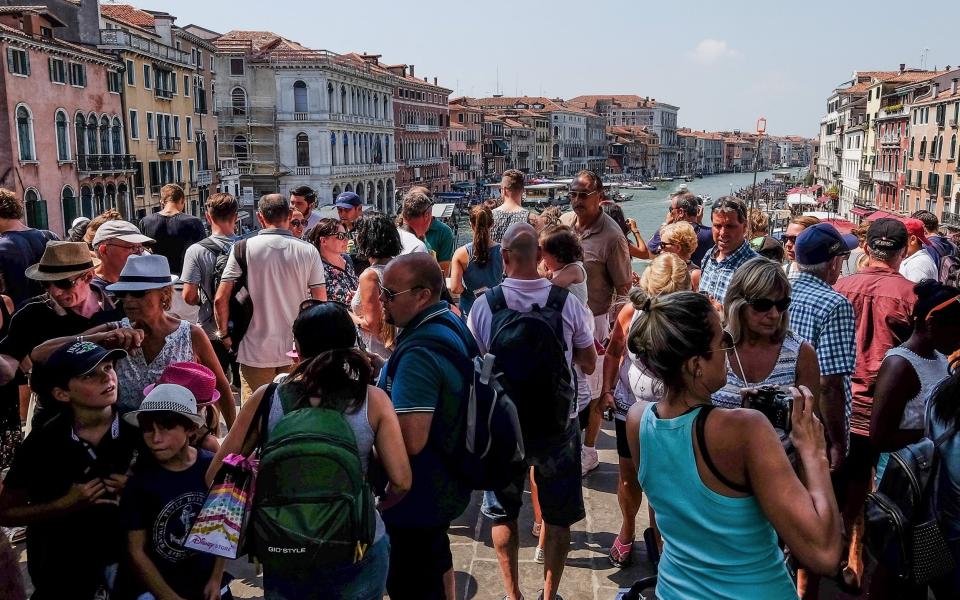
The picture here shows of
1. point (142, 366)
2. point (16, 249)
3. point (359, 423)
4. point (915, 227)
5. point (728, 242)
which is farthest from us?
point (915, 227)

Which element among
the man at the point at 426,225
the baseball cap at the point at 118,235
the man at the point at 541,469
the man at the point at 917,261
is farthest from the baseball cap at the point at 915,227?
the baseball cap at the point at 118,235

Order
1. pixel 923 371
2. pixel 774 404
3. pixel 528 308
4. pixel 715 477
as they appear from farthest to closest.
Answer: pixel 528 308 < pixel 923 371 < pixel 774 404 < pixel 715 477

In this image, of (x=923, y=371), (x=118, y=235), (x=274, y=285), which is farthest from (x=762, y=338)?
(x=118, y=235)

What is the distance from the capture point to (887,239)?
3320 mm

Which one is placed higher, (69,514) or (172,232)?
(172,232)

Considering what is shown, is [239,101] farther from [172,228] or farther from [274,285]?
[274,285]

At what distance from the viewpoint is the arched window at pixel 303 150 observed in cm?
3972

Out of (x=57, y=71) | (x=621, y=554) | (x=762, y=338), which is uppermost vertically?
(x=57, y=71)

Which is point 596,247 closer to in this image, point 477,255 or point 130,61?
point 477,255

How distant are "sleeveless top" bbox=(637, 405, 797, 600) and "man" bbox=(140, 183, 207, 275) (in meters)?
4.00

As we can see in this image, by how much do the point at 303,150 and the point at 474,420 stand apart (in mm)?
39724

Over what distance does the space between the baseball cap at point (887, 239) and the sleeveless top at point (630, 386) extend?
117cm

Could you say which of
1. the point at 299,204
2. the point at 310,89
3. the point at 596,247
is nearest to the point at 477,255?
the point at 596,247

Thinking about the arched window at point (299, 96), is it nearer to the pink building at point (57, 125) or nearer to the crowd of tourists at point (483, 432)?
the pink building at point (57, 125)
